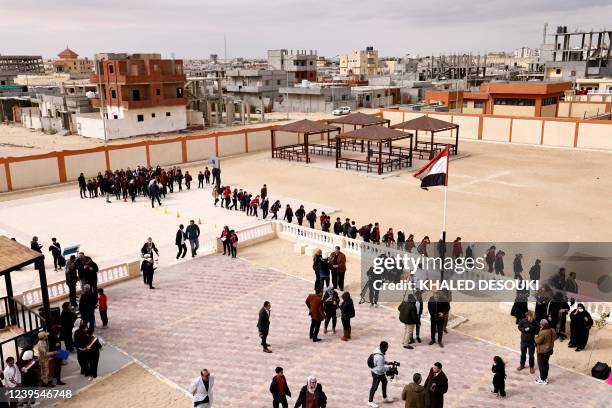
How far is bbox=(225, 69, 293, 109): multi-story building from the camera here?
8906 cm

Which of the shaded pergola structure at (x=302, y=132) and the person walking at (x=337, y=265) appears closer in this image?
the person walking at (x=337, y=265)

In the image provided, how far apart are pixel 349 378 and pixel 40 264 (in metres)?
6.48

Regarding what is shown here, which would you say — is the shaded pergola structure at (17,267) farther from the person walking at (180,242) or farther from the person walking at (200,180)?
the person walking at (200,180)

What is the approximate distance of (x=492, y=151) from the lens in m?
42.6

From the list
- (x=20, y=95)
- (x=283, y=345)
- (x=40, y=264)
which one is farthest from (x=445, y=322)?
(x=20, y=95)

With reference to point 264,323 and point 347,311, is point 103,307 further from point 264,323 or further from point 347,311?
point 347,311

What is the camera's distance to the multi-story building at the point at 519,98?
5122cm

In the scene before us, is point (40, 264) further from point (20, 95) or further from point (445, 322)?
A: point (20, 95)

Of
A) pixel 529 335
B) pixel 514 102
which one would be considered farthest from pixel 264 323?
pixel 514 102

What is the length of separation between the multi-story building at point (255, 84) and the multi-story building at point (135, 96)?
2834 centimetres

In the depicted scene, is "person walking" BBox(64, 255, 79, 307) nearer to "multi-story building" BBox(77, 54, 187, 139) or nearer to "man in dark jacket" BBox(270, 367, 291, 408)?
"man in dark jacket" BBox(270, 367, 291, 408)

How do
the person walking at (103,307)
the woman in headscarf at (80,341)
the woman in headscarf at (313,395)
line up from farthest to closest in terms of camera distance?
the person walking at (103,307) < the woman in headscarf at (80,341) < the woman in headscarf at (313,395)

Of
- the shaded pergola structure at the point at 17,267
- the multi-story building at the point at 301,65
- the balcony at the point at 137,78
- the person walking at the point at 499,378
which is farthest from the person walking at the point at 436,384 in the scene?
the multi-story building at the point at 301,65

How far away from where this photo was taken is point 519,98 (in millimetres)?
52719
